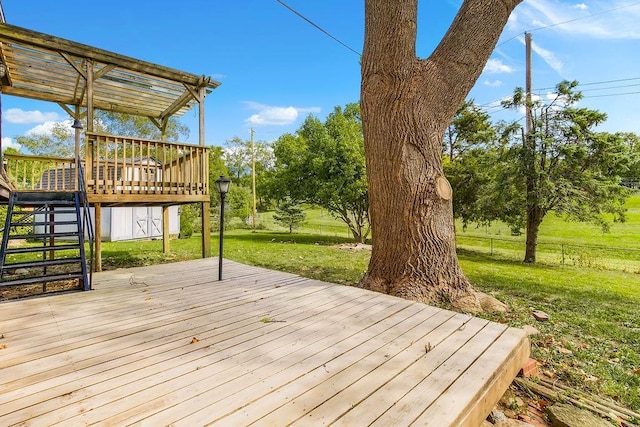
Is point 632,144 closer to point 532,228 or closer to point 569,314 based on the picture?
→ point 532,228

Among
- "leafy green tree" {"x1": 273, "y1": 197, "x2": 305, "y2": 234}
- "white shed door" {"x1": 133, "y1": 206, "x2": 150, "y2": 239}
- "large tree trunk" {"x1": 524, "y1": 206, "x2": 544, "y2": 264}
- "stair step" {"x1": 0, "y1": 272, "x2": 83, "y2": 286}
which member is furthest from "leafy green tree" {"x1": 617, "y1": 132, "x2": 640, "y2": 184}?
"white shed door" {"x1": 133, "y1": 206, "x2": 150, "y2": 239}

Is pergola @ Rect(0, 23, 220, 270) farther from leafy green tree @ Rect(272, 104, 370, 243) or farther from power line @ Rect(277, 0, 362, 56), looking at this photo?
leafy green tree @ Rect(272, 104, 370, 243)

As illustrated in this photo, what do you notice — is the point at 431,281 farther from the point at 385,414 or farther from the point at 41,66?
the point at 41,66

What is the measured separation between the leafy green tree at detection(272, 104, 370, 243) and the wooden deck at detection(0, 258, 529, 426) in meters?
9.64

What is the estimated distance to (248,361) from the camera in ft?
6.45

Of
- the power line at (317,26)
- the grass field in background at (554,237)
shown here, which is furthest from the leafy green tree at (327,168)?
the power line at (317,26)

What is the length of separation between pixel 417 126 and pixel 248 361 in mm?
3121

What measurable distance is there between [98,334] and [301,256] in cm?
619

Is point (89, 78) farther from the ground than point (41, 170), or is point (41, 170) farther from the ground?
point (89, 78)

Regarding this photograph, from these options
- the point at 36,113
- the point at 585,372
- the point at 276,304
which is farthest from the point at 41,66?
the point at 36,113

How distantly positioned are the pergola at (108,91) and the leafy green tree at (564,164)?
9514 millimetres

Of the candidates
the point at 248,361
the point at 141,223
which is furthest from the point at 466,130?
the point at 141,223

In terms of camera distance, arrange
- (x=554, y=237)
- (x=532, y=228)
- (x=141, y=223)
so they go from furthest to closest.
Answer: (x=554, y=237) → (x=141, y=223) → (x=532, y=228)

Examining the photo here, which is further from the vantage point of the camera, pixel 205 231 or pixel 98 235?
pixel 205 231
